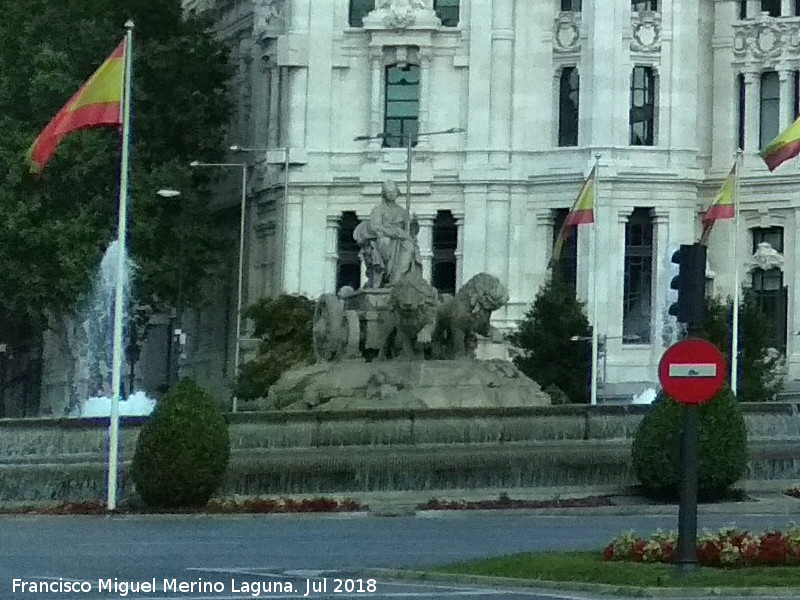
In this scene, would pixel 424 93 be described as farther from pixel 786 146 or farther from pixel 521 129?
pixel 786 146

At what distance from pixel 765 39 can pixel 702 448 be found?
178ft

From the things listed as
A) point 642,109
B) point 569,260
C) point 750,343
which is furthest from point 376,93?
point 750,343

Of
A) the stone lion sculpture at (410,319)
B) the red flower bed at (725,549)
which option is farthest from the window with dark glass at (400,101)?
the red flower bed at (725,549)

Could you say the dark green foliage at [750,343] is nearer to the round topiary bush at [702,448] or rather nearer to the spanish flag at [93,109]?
the round topiary bush at [702,448]

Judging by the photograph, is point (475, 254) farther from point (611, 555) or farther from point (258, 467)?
point (611, 555)

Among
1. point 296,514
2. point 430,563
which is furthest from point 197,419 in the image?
point 430,563

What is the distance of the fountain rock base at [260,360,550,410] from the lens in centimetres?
5672

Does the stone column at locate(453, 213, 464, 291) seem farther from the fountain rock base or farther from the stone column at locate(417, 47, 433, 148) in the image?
the fountain rock base

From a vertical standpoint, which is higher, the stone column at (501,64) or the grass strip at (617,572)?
the stone column at (501,64)

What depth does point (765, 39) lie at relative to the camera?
4119 inches

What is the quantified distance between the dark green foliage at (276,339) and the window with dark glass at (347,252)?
29.0ft

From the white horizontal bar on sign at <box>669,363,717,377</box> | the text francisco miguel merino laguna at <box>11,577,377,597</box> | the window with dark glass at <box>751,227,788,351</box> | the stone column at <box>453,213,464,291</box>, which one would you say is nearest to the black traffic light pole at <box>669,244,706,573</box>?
the white horizontal bar on sign at <box>669,363,717,377</box>

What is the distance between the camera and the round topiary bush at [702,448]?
169ft

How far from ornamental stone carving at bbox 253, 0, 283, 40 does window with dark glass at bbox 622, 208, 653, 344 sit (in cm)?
1253
